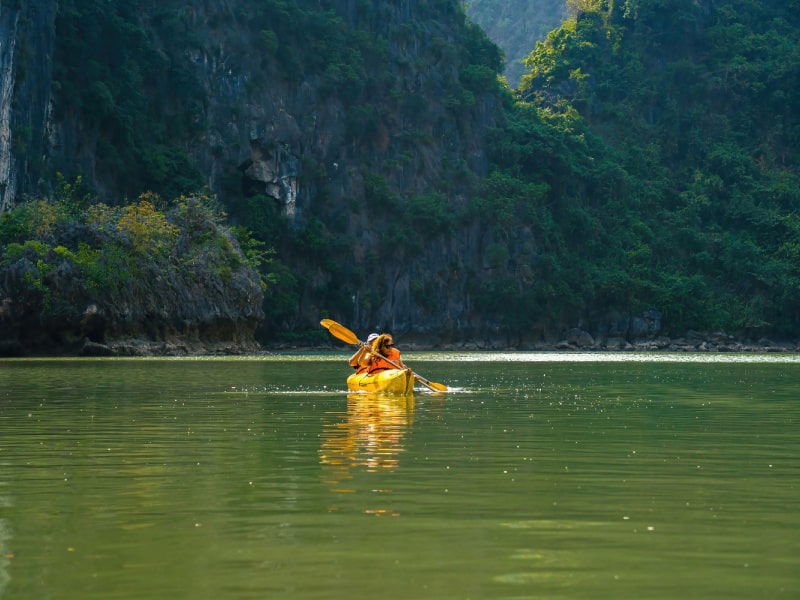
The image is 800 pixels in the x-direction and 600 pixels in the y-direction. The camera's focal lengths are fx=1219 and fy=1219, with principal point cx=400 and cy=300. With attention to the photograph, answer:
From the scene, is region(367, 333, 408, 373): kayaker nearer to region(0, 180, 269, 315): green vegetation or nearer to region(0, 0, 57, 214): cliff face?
region(0, 180, 269, 315): green vegetation

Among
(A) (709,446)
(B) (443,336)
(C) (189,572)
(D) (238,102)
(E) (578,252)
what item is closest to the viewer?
(C) (189,572)

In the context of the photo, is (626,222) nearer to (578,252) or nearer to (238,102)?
(578,252)

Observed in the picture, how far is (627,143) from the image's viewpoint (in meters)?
116

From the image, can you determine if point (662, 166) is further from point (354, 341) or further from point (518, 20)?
point (354, 341)

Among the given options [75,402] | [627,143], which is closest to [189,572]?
[75,402]

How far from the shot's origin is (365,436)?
16.0 metres

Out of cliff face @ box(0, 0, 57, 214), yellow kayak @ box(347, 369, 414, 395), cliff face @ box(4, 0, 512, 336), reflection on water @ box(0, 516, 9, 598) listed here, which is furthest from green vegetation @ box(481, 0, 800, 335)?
reflection on water @ box(0, 516, 9, 598)

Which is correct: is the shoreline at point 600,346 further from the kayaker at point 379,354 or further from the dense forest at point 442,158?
the kayaker at point 379,354

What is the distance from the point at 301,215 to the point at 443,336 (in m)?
14.7

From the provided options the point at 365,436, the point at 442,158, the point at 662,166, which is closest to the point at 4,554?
the point at 365,436

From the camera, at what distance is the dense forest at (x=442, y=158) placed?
255 feet

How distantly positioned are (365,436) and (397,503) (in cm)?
606

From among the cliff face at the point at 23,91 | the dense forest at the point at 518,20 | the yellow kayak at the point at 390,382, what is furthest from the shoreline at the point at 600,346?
the dense forest at the point at 518,20

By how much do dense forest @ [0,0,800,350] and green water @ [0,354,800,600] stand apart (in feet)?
153
